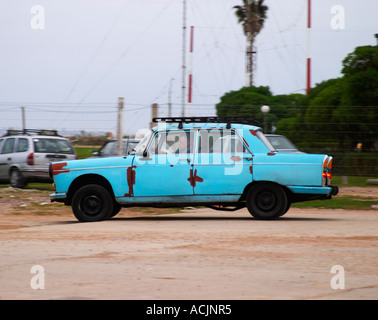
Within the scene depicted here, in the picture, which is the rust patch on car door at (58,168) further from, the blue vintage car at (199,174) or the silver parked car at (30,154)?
the silver parked car at (30,154)

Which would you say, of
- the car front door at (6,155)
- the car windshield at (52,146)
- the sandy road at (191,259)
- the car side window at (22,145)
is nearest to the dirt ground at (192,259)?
the sandy road at (191,259)

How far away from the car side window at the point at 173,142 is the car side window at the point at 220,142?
0.21 metres

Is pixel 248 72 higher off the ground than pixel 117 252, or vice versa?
pixel 248 72

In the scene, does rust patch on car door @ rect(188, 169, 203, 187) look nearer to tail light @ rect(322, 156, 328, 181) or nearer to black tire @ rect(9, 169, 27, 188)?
tail light @ rect(322, 156, 328, 181)

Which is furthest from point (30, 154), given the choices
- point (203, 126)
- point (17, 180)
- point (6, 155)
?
point (203, 126)

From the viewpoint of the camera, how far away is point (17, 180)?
66.2 ft

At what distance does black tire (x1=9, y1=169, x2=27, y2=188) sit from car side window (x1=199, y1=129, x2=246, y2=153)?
9.51 metres

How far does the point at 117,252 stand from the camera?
8.30 meters

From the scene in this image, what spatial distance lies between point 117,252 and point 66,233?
2.14 metres

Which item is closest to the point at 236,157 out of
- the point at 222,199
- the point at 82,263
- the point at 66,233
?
the point at 222,199

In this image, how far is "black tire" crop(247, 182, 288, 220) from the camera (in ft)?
38.8

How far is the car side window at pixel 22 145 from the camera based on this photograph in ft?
66.8

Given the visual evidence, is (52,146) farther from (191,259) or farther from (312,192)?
(191,259)

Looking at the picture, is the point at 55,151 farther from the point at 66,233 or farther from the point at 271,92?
the point at 271,92
